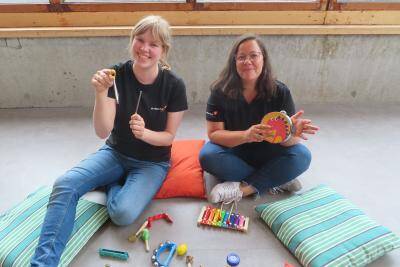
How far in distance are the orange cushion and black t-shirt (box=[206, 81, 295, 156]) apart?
31 centimetres

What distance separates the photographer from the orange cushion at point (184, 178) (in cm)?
173

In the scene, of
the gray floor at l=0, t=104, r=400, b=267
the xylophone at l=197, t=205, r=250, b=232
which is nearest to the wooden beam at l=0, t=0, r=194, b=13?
the gray floor at l=0, t=104, r=400, b=267

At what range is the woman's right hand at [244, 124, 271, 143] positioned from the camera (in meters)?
1.54

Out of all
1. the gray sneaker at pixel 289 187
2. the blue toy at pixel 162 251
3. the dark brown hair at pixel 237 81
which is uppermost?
the dark brown hair at pixel 237 81

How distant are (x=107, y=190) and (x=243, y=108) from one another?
796mm

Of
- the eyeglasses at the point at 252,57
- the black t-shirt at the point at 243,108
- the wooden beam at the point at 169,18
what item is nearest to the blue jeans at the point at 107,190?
the black t-shirt at the point at 243,108

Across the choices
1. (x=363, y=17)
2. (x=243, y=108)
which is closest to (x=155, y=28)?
(x=243, y=108)

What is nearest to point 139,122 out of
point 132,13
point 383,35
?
point 132,13

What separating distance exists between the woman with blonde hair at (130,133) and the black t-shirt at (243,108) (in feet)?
0.59

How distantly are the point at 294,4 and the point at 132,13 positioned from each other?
1236mm

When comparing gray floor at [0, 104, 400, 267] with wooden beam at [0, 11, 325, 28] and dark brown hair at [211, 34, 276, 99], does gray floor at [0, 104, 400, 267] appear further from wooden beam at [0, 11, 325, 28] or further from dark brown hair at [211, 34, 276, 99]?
wooden beam at [0, 11, 325, 28]

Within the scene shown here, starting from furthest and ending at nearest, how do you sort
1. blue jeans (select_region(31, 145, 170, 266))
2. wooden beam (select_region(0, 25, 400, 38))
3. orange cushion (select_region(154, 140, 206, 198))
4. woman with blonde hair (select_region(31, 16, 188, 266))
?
wooden beam (select_region(0, 25, 400, 38)), orange cushion (select_region(154, 140, 206, 198)), woman with blonde hair (select_region(31, 16, 188, 266)), blue jeans (select_region(31, 145, 170, 266))

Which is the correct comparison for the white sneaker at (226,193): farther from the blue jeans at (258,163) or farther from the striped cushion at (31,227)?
the striped cushion at (31,227)

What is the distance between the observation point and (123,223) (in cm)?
151
